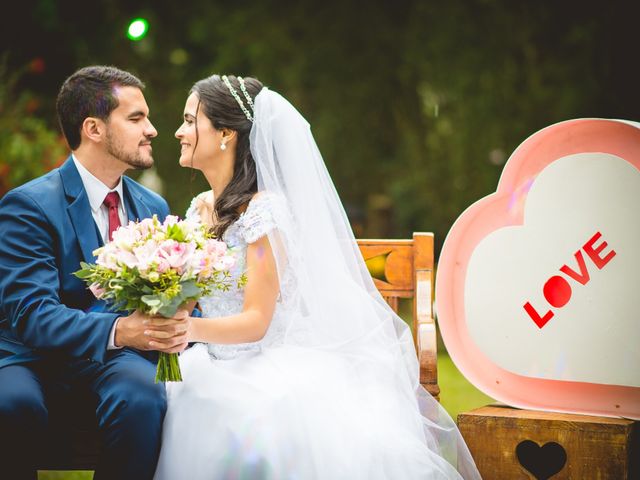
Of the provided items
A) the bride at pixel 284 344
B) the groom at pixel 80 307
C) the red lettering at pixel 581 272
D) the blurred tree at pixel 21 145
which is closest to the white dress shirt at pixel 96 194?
the groom at pixel 80 307

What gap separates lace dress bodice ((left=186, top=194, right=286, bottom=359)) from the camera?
3.28 metres

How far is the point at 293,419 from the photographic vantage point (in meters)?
2.91

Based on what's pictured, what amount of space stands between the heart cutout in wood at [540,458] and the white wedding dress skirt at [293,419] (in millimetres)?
385

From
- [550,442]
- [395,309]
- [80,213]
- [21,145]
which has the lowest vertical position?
[550,442]

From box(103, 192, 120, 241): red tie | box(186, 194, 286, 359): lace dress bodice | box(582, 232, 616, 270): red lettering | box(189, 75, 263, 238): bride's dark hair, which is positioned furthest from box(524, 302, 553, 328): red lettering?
box(103, 192, 120, 241): red tie

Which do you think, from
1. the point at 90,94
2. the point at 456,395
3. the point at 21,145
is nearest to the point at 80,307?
the point at 90,94

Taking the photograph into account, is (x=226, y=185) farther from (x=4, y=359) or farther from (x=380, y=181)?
(x=380, y=181)

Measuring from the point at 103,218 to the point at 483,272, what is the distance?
172 centimetres

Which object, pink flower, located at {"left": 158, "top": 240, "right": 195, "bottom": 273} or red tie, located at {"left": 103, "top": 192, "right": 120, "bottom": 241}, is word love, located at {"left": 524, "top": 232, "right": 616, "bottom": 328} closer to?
pink flower, located at {"left": 158, "top": 240, "right": 195, "bottom": 273}

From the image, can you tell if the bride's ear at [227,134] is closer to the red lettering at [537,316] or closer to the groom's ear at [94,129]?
the groom's ear at [94,129]

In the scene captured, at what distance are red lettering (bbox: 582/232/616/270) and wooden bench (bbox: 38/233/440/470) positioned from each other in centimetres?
74

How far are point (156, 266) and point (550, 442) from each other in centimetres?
173

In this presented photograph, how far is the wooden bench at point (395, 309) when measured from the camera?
3215mm

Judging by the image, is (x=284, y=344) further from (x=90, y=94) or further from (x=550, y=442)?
(x=90, y=94)
